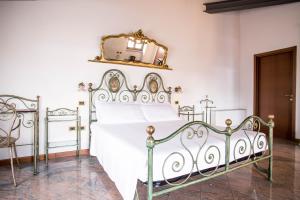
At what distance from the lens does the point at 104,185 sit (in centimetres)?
216

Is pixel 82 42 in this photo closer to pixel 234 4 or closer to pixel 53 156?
pixel 53 156

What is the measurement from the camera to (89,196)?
192 cm

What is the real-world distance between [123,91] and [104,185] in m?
1.80

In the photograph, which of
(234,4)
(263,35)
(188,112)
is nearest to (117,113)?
(188,112)

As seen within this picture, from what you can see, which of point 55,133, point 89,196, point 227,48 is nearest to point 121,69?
point 55,133

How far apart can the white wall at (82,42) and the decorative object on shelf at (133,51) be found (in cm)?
11

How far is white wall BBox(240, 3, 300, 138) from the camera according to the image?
418 centimetres

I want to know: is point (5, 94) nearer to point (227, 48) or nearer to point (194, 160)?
point (194, 160)

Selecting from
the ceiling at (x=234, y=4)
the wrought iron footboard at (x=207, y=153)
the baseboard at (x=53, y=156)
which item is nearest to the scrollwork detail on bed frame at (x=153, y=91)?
the baseboard at (x=53, y=156)

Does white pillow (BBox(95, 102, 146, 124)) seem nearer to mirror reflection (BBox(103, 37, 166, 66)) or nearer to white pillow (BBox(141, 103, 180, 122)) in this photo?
white pillow (BBox(141, 103, 180, 122))

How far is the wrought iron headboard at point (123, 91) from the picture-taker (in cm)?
337

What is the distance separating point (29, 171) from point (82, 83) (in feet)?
4.61

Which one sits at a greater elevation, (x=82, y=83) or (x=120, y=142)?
(x=82, y=83)

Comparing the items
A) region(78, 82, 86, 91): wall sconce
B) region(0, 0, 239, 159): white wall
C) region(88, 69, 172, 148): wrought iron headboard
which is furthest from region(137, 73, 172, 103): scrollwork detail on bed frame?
region(78, 82, 86, 91): wall sconce
